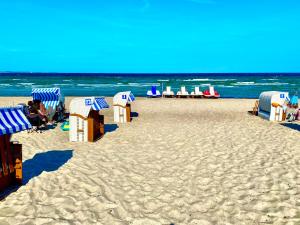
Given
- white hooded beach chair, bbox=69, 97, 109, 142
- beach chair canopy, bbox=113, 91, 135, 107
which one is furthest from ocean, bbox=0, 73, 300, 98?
white hooded beach chair, bbox=69, 97, 109, 142

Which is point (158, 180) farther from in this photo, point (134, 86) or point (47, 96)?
point (134, 86)

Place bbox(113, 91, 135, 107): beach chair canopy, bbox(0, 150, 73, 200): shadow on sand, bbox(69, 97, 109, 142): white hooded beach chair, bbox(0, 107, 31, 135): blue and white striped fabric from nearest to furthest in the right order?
bbox(0, 107, 31, 135): blue and white striped fabric < bbox(0, 150, 73, 200): shadow on sand < bbox(69, 97, 109, 142): white hooded beach chair < bbox(113, 91, 135, 107): beach chair canopy

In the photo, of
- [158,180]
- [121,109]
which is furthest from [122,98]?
[158,180]

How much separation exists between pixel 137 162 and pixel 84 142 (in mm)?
3045

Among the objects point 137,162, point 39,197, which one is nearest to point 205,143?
point 137,162

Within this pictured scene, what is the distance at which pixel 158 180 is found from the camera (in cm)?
742

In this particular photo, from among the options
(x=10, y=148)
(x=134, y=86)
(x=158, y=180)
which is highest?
(x=134, y=86)

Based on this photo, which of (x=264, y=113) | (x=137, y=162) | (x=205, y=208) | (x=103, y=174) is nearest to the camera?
(x=205, y=208)

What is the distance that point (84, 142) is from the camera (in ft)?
37.0

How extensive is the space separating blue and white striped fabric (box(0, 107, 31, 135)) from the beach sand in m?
1.35

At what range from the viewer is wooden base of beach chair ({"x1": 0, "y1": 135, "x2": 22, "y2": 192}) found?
6292 mm

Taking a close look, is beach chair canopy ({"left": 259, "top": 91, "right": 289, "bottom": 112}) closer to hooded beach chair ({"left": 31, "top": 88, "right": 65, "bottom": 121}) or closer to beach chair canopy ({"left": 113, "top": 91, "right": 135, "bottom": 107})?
beach chair canopy ({"left": 113, "top": 91, "right": 135, "bottom": 107})

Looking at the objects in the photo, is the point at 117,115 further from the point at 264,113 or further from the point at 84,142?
the point at 264,113

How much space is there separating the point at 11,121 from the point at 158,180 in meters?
3.33
